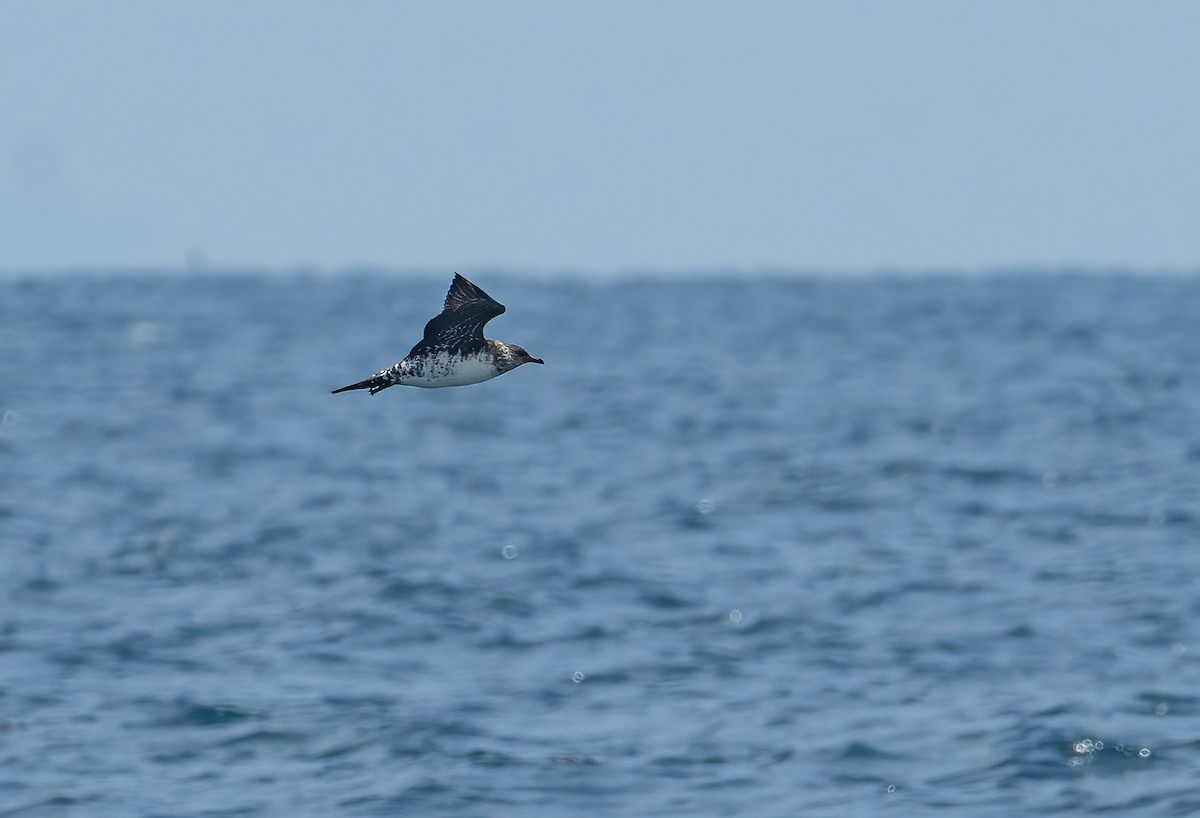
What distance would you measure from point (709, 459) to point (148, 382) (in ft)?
83.0

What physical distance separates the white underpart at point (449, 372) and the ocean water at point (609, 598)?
7311 mm

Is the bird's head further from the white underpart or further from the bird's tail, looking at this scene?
the bird's tail

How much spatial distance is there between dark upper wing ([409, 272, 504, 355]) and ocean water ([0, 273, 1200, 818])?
24.5 ft

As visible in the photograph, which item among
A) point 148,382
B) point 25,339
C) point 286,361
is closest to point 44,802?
point 148,382

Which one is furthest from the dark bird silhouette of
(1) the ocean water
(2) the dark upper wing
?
(1) the ocean water

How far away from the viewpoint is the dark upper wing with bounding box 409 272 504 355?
1113cm

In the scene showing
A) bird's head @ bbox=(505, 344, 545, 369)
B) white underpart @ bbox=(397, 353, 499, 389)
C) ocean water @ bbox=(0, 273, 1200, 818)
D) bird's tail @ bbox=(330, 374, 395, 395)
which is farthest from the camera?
ocean water @ bbox=(0, 273, 1200, 818)

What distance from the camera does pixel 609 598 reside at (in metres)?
26.3

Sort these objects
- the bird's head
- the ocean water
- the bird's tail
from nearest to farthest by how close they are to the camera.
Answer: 1. the bird's tail
2. the bird's head
3. the ocean water

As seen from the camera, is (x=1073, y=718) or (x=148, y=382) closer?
(x=1073, y=718)

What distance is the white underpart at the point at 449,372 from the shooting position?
1108 cm

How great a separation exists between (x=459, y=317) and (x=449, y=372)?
0.33 metres

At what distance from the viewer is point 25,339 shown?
77.2m

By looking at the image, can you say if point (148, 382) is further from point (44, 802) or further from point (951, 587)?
point (44, 802)
